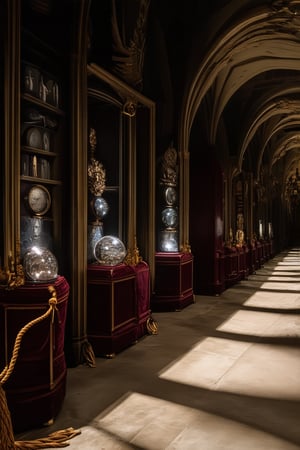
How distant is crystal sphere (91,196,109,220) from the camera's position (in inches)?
215

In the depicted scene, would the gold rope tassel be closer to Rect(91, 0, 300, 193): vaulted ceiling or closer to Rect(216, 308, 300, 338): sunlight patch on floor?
Rect(91, 0, 300, 193): vaulted ceiling

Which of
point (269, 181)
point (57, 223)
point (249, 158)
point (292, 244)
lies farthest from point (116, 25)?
point (292, 244)

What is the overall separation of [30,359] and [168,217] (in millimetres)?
4805

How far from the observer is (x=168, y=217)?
7.79 meters

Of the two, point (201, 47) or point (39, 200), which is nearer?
point (39, 200)

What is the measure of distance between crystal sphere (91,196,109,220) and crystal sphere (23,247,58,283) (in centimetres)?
172

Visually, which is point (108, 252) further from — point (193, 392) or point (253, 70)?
point (253, 70)

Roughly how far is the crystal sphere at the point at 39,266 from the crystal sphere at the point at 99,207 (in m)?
1.72

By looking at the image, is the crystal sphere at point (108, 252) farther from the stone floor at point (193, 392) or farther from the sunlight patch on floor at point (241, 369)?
the sunlight patch on floor at point (241, 369)

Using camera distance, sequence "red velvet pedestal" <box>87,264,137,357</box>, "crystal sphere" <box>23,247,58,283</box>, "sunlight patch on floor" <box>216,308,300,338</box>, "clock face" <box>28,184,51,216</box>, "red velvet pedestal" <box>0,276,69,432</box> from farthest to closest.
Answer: "sunlight patch on floor" <box>216,308,300,338</box> → "red velvet pedestal" <box>87,264,137,357</box> → "clock face" <box>28,184,51,216</box> → "crystal sphere" <box>23,247,58,283</box> → "red velvet pedestal" <box>0,276,69,432</box>

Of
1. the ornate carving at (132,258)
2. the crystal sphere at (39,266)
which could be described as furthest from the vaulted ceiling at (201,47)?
the crystal sphere at (39,266)

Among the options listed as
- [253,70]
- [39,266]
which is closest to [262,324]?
[39,266]

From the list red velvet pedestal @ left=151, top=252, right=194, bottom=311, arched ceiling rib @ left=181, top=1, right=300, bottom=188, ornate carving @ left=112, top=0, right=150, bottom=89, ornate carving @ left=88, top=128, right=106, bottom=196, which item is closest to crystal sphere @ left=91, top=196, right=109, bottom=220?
ornate carving @ left=88, top=128, right=106, bottom=196

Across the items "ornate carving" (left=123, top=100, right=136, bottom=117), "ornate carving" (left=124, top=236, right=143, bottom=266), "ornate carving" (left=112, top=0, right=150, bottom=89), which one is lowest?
"ornate carving" (left=124, top=236, right=143, bottom=266)
